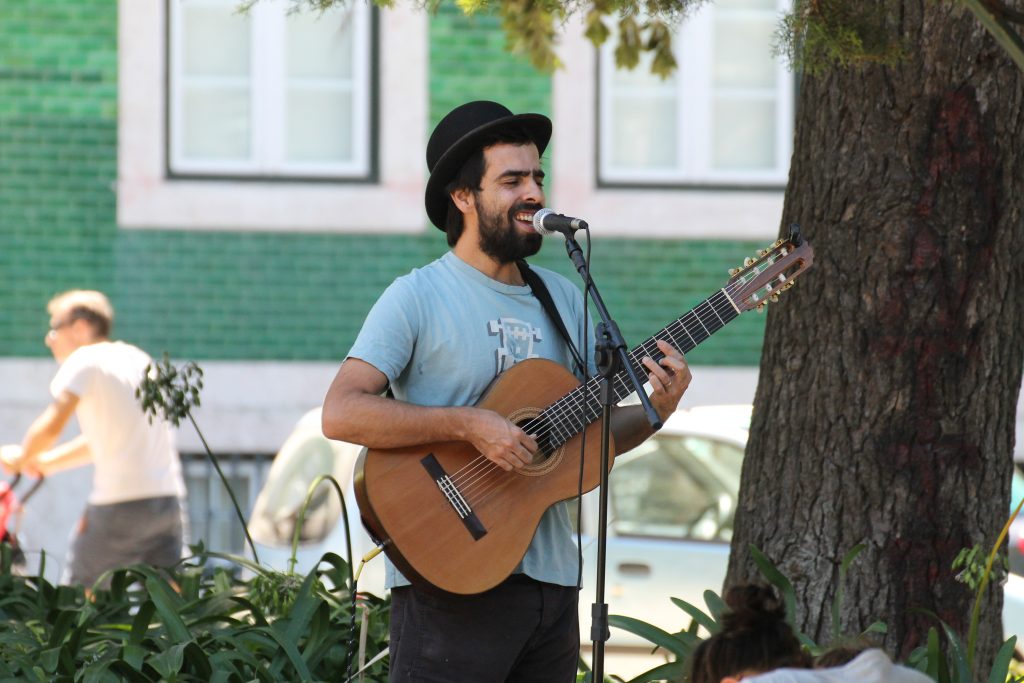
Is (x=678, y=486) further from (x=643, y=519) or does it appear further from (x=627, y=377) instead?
(x=627, y=377)

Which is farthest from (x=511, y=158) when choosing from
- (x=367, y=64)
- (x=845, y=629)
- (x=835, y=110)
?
(x=367, y=64)

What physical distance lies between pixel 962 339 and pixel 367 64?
609 cm

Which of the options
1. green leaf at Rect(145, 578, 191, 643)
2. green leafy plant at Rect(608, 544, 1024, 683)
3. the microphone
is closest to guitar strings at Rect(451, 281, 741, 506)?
the microphone

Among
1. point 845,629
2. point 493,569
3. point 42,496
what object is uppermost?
point 493,569

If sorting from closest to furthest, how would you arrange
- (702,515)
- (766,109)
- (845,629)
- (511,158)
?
(511,158), (845,629), (702,515), (766,109)

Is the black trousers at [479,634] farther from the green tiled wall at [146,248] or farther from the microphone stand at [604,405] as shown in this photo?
the green tiled wall at [146,248]

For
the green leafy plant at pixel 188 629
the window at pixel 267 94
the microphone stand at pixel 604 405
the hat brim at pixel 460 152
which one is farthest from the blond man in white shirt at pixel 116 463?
the microphone stand at pixel 604 405

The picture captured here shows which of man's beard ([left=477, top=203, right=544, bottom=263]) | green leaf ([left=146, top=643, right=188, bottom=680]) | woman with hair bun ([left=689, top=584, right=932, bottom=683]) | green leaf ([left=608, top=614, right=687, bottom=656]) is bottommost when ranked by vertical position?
green leaf ([left=146, top=643, right=188, bottom=680])

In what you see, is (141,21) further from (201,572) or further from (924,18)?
(924,18)

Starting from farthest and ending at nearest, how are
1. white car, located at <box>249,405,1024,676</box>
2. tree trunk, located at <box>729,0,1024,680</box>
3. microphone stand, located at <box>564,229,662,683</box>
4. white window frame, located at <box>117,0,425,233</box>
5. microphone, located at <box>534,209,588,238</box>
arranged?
white window frame, located at <box>117,0,425,233</box>, white car, located at <box>249,405,1024,676</box>, tree trunk, located at <box>729,0,1024,680</box>, microphone, located at <box>534,209,588,238</box>, microphone stand, located at <box>564,229,662,683</box>

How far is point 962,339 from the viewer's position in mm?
4445

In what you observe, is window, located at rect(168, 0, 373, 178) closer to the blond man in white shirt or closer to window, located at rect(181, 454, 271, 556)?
window, located at rect(181, 454, 271, 556)

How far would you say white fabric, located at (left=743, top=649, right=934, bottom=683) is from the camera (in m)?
2.44

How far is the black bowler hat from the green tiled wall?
591 cm
